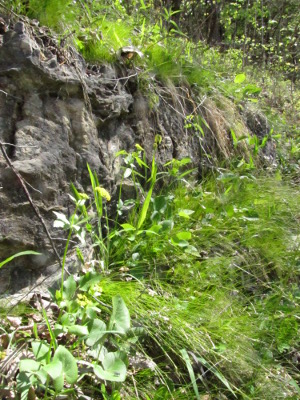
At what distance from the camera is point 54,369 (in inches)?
46.2

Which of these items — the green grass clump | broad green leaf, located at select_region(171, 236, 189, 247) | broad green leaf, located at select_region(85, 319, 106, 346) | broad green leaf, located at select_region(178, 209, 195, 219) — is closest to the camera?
broad green leaf, located at select_region(85, 319, 106, 346)

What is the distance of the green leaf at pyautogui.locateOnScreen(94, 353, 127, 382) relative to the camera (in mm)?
1265

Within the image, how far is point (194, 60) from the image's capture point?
3387 millimetres

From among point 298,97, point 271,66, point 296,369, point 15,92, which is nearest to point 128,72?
Result: point 15,92

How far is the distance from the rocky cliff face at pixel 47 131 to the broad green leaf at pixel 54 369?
57 cm

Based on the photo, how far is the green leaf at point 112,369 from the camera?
127 cm

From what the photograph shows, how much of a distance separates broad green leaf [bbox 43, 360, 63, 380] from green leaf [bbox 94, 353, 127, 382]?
0.45 ft

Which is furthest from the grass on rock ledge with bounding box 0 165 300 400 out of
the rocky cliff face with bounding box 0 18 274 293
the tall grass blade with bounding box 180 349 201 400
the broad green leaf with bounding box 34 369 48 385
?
the rocky cliff face with bounding box 0 18 274 293

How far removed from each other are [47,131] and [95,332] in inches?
39.2

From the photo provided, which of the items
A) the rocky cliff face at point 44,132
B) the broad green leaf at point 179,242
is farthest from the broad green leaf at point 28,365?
the broad green leaf at point 179,242

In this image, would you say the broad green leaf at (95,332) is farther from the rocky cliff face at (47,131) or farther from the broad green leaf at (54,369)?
the rocky cliff face at (47,131)

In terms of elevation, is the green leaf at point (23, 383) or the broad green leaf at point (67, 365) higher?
the broad green leaf at point (67, 365)

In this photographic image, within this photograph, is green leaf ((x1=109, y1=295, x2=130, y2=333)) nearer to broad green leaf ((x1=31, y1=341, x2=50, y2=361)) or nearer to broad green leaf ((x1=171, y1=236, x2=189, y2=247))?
broad green leaf ((x1=31, y1=341, x2=50, y2=361))

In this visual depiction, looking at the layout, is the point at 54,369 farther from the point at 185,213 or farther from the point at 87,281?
the point at 185,213
